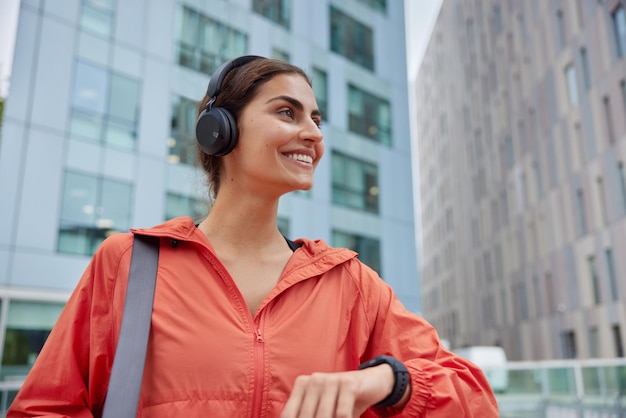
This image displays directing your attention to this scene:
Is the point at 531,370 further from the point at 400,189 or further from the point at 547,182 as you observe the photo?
the point at 547,182

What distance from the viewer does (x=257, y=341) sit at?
1.41 metres

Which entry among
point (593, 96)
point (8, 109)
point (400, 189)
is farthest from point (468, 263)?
point (8, 109)

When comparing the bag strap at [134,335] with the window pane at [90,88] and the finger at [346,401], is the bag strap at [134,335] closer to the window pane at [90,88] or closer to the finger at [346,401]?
the finger at [346,401]

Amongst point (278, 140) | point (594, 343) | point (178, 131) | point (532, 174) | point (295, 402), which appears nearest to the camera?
point (295, 402)

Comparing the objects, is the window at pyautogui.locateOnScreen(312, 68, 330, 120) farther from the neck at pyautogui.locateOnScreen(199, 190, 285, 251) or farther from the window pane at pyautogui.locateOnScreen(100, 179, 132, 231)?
the neck at pyautogui.locateOnScreen(199, 190, 285, 251)

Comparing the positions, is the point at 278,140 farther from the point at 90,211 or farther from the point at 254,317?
the point at 90,211

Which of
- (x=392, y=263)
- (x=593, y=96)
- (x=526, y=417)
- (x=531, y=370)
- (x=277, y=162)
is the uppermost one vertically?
(x=593, y=96)

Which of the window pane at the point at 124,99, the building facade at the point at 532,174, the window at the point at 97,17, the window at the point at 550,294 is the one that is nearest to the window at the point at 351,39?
the window pane at the point at 124,99

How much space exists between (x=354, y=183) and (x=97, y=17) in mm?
8939

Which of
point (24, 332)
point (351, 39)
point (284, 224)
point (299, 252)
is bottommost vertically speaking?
point (299, 252)

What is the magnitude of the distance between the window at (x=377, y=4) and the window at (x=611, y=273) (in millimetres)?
14036

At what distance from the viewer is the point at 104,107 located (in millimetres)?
13883

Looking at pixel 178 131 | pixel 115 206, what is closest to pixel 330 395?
pixel 115 206

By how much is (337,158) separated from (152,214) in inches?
263
